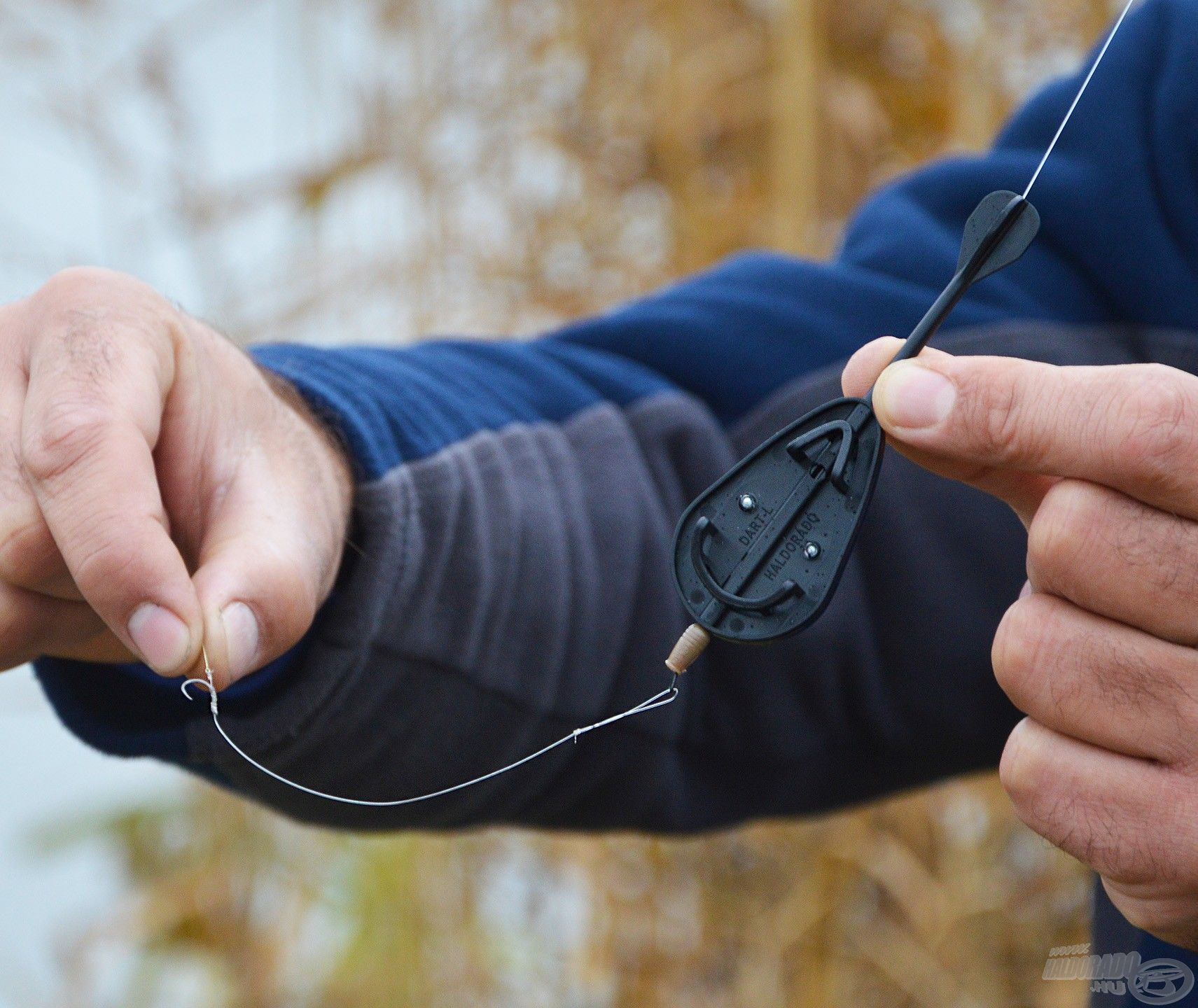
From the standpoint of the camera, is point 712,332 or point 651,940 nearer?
point 712,332

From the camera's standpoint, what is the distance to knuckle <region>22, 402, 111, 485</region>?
0.50 m

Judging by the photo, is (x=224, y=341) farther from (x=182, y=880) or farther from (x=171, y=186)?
(x=182, y=880)

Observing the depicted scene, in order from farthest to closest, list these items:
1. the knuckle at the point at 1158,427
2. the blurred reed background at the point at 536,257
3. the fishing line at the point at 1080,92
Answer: the blurred reed background at the point at 536,257, the fishing line at the point at 1080,92, the knuckle at the point at 1158,427

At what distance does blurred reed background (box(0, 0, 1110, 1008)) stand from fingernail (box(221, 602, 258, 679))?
1.08 meters

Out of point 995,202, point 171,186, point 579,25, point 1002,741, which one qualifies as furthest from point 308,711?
point 579,25

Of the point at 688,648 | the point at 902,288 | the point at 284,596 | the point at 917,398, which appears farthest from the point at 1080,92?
the point at 284,596

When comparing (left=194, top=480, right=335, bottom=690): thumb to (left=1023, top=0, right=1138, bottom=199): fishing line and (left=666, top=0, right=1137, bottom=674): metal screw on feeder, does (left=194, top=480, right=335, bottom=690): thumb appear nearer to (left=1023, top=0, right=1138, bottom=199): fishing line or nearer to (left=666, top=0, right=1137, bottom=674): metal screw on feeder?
(left=666, top=0, right=1137, bottom=674): metal screw on feeder

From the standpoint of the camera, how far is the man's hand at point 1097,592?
47 centimetres

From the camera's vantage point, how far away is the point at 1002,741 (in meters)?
0.99

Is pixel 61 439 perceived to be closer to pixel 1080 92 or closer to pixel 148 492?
pixel 148 492

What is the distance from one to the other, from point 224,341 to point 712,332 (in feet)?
1.38

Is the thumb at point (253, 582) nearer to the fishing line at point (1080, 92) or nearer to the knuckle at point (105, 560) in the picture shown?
the knuckle at point (105, 560)

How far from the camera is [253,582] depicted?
53 centimetres

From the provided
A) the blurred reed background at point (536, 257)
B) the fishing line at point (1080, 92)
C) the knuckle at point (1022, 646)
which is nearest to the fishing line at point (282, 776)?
the knuckle at point (1022, 646)
